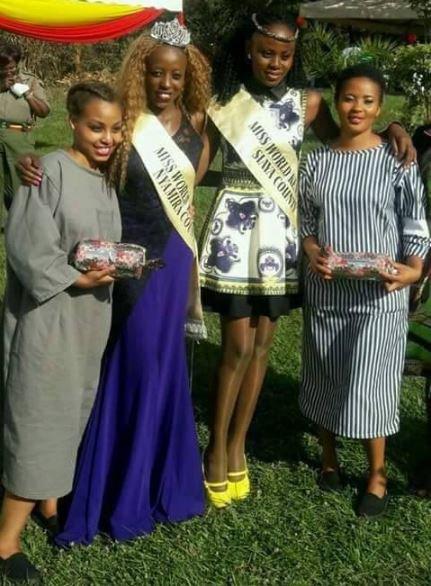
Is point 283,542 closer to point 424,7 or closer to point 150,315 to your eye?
point 150,315

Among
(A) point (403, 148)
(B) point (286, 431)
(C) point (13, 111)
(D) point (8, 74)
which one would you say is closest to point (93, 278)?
(A) point (403, 148)

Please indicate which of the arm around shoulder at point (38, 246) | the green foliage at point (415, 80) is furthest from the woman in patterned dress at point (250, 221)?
the green foliage at point (415, 80)

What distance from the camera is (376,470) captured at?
3.58m

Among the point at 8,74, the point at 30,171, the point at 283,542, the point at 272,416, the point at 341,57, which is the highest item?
the point at 341,57

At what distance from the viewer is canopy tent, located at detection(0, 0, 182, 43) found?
1348 cm

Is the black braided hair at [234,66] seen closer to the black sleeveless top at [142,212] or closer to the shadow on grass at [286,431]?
the black sleeveless top at [142,212]

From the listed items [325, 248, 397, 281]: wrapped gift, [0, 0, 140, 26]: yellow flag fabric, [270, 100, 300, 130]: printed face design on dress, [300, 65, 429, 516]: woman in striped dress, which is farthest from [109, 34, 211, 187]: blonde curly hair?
[0, 0, 140, 26]: yellow flag fabric

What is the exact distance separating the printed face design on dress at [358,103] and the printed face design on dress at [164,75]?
61cm

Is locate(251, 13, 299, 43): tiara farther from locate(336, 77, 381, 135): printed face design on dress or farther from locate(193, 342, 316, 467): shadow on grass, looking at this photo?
locate(193, 342, 316, 467): shadow on grass

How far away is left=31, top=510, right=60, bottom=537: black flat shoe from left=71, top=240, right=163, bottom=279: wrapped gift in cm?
107

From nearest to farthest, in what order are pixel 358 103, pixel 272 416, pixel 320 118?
pixel 358 103 → pixel 320 118 → pixel 272 416

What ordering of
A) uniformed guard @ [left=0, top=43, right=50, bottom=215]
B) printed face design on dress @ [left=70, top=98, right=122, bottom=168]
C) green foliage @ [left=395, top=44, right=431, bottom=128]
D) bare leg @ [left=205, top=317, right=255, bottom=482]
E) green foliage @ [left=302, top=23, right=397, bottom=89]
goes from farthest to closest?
1. uniformed guard @ [left=0, top=43, right=50, bottom=215]
2. green foliage @ [left=302, top=23, right=397, bottom=89]
3. green foliage @ [left=395, top=44, right=431, bottom=128]
4. bare leg @ [left=205, top=317, right=255, bottom=482]
5. printed face design on dress @ [left=70, top=98, right=122, bottom=168]

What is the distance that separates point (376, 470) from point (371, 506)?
15 centimetres

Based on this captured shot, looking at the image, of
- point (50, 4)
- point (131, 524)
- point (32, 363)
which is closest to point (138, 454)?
point (131, 524)
